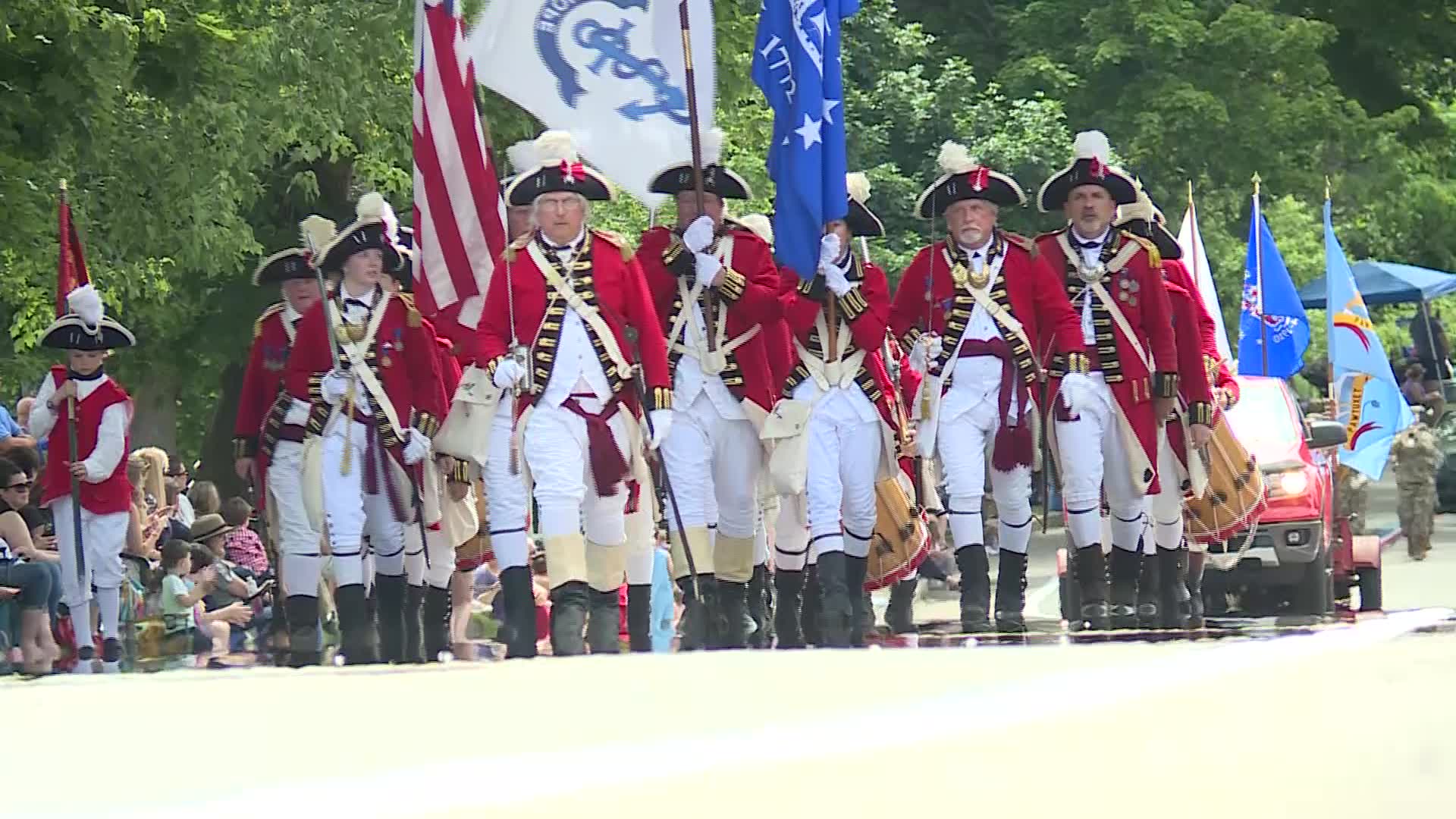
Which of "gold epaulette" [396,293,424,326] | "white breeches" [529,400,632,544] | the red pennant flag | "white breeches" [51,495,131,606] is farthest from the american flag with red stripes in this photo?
the red pennant flag

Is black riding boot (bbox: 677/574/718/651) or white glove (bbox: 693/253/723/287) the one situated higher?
white glove (bbox: 693/253/723/287)

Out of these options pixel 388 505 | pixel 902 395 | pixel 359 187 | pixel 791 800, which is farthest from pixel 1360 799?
pixel 359 187

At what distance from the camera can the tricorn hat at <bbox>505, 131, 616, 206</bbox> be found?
11.9 metres

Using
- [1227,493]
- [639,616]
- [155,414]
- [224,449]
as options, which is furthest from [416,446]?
[155,414]

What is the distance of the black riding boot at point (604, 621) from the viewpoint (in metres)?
11.6

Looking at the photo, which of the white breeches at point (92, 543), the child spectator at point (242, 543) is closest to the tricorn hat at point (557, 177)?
the white breeches at point (92, 543)

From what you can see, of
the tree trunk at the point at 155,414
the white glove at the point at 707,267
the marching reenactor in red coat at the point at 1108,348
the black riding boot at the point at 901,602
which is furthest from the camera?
the tree trunk at the point at 155,414

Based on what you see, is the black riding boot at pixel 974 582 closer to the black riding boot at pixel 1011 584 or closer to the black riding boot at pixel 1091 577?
the black riding boot at pixel 1011 584

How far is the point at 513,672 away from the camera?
362 inches

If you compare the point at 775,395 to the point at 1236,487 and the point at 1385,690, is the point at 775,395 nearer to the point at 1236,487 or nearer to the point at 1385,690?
the point at 1236,487

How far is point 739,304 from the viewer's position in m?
12.8

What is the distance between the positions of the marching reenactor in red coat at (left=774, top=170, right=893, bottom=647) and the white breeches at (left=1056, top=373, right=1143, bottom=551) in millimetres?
869

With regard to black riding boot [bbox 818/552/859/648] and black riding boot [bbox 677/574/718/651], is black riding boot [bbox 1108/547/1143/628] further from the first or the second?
black riding boot [bbox 677/574/718/651]

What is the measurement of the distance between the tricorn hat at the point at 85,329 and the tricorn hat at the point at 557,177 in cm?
357
